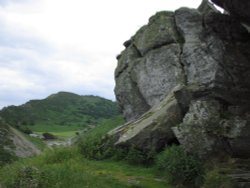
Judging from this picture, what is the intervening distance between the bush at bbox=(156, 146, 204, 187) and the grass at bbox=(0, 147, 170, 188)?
85 centimetres

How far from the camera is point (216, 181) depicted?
2655 centimetres

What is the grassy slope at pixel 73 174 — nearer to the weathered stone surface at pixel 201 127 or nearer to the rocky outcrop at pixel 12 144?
the weathered stone surface at pixel 201 127

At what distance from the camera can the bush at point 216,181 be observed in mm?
26109

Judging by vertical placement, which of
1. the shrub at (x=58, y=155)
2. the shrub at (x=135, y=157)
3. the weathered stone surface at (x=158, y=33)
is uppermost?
the weathered stone surface at (x=158, y=33)

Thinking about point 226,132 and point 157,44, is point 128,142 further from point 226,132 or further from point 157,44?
point 157,44

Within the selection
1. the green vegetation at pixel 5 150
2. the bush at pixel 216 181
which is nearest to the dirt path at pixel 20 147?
the green vegetation at pixel 5 150

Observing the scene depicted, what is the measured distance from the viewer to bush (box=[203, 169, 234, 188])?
26.1 meters

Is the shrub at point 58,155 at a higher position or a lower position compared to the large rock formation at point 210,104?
lower

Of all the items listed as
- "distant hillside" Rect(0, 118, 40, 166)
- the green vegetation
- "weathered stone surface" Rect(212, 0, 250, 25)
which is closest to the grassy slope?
the green vegetation

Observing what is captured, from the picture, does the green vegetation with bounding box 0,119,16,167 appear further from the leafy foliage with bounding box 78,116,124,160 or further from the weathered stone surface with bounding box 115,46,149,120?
the weathered stone surface with bounding box 115,46,149,120

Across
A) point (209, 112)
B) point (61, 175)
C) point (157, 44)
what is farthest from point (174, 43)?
point (61, 175)

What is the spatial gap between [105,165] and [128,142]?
256 centimetres

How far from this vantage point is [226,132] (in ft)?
96.3

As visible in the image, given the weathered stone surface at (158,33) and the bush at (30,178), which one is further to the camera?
the weathered stone surface at (158,33)
